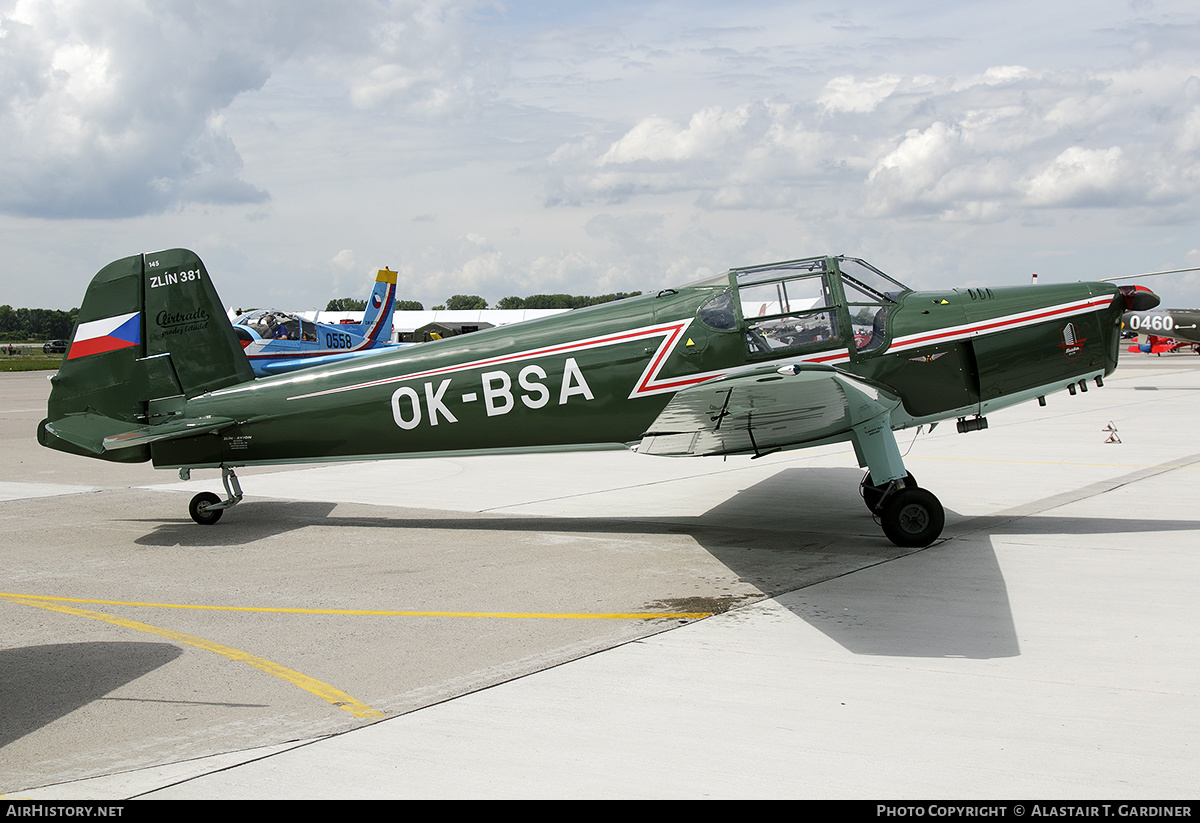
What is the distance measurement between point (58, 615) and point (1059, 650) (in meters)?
6.17

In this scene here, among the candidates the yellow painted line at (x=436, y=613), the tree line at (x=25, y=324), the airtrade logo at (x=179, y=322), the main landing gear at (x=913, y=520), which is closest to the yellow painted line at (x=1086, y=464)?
the main landing gear at (x=913, y=520)

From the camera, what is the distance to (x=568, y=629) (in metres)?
5.39

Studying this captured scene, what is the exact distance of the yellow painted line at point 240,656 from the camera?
13.9ft

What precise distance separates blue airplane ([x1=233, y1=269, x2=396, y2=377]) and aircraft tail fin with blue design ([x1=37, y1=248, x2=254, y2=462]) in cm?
1440

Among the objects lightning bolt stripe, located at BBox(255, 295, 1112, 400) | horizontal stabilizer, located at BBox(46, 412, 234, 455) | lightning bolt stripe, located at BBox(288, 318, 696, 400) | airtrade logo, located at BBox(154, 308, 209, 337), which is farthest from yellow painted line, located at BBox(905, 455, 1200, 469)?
airtrade logo, located at BBox(154, 308, 209, 337)

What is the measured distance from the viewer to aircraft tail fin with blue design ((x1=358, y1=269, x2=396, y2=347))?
109ft

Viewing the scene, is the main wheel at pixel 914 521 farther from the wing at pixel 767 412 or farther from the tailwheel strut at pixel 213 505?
the tailwheel strut at pixel 213 505

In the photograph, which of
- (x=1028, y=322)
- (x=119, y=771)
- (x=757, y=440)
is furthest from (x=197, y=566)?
(x=1028, y=322)

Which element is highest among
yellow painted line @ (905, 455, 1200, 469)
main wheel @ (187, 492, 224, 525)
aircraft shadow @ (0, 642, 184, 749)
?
main wheel @ (187, 492, 224, 525)

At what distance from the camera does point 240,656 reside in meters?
5.02

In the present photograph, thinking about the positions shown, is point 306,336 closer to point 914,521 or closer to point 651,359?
point 651,359

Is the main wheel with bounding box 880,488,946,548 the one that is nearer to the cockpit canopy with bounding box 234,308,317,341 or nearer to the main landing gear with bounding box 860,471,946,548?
the main landing gear with bounding box 860,471,946,548
